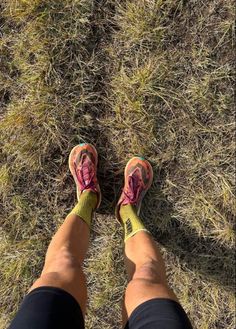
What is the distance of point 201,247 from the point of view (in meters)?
2.45

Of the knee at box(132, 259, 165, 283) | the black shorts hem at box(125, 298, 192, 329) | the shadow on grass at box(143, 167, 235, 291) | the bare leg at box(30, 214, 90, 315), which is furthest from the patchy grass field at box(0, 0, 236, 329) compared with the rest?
the black shorts hem at box(125, 298, 192, 329)

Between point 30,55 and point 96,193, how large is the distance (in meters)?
0.95

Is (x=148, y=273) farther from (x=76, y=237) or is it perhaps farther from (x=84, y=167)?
(x=84, y=167)

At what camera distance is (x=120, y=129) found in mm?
2389

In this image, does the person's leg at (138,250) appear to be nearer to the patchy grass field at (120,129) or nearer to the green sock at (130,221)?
the green sock at (130,221)

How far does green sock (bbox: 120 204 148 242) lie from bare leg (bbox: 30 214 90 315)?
235 mm

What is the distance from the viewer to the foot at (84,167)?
234 centimetres

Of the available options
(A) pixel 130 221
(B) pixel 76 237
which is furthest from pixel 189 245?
(B) pixel 76 237

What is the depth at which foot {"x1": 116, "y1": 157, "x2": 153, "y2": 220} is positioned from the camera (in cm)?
233

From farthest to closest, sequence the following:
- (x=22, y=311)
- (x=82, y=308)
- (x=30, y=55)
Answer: (x=30, y=55), (x=82, y=308), (x=22, y=311)

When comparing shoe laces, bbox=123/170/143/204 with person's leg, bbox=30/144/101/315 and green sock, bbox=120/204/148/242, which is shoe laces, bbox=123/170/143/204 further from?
person's leg, bbox=30/144/101/315

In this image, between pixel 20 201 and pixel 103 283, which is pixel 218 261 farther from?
pixel 20 201

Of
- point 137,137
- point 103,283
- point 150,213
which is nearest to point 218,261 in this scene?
point 150,213

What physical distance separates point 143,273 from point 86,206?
1.99 feet
